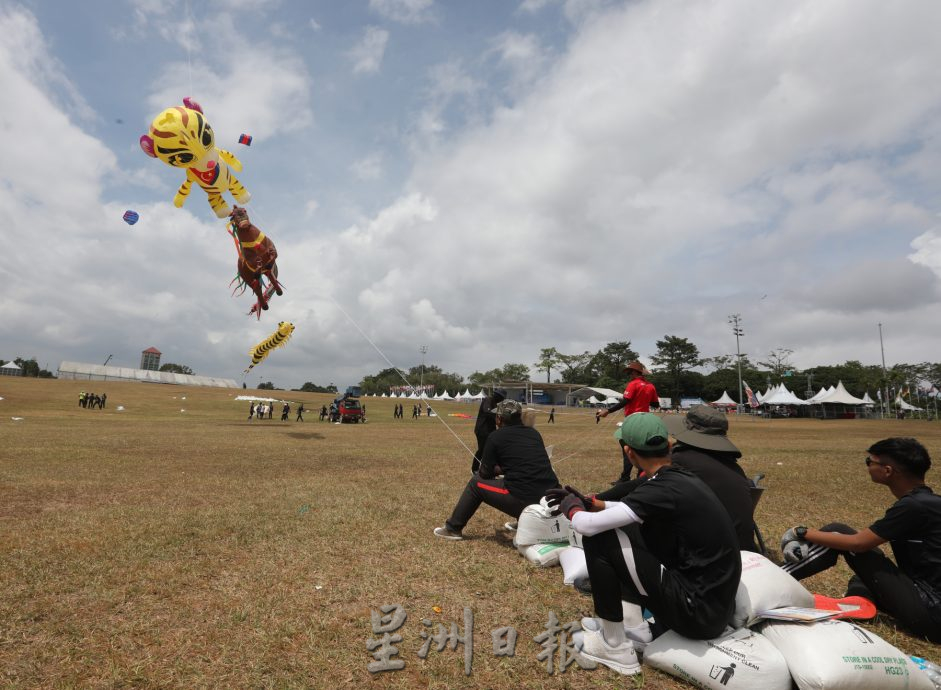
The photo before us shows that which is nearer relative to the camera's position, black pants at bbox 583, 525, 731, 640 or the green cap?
black pants at bbox 583, 525, 731, 640

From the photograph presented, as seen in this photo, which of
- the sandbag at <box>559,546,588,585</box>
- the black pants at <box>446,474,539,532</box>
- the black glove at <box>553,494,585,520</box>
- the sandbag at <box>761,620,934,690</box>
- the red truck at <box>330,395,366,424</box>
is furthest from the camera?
the red truck at <box>330,395,366,424</box>

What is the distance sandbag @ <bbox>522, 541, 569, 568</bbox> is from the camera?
4.88m

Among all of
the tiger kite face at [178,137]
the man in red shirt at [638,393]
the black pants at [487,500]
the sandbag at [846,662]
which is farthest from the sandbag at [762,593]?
the tiger kite face at [178,137]

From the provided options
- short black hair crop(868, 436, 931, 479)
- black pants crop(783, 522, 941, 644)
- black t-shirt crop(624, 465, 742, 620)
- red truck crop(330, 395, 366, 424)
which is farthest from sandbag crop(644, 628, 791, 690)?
red truck crop(330, 395, 366, 424)

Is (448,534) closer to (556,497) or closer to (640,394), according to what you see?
(556,497)

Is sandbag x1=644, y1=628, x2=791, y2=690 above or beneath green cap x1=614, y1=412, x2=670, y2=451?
beneath

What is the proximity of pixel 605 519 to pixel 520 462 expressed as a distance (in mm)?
2580

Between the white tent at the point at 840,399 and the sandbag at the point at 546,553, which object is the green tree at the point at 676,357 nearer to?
the white tent at the point at 840,399

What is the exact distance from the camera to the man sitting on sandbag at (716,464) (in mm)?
3930

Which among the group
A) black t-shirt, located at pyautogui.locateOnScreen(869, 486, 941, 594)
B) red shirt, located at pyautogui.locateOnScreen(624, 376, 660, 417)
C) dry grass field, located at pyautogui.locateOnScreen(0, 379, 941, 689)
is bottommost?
dry grass field, located at pyautogui.locateOnScreen(0, 379, 941, 689)

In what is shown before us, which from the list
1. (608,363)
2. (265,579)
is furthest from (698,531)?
(608,363)

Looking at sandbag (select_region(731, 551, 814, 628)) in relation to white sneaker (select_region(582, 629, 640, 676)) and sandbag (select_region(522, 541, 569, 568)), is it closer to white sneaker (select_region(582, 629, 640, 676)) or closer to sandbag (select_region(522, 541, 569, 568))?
white sneaker (select_region(582, 629, 640, 676))

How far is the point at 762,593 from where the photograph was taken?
10.1ft

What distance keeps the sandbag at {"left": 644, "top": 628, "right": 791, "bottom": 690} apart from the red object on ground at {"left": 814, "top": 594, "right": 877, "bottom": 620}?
96cm
